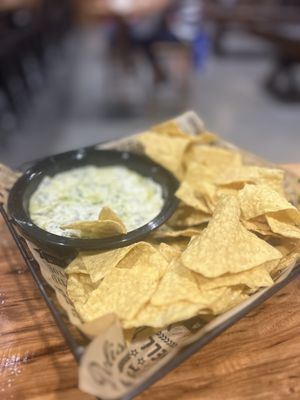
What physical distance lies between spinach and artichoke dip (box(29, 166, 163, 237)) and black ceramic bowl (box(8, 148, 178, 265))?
25 millimetres

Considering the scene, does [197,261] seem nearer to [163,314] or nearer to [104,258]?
[163,314]

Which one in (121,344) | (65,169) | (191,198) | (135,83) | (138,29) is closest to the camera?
(121,344)

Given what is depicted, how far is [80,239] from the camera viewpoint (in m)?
1.11

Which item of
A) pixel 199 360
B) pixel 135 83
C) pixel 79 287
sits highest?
pixel 79 287

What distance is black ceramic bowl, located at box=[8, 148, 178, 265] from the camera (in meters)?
1.10

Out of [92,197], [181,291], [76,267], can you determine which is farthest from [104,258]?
[92,197]

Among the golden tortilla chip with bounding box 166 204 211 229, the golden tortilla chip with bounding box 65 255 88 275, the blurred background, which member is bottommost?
the blurred background

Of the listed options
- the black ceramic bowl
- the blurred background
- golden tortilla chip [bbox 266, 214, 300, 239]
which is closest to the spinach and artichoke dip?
the black ceramic bowl

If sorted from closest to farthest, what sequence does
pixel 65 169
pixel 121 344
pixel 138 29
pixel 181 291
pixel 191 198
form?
1. pixel 121 344
2. pixel 181 291
3. pixel 191 198
4. pixel 65 169
5. pixel 138 29

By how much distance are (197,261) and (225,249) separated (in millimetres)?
85

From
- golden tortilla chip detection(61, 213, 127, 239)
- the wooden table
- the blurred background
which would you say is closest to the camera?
the wooden table

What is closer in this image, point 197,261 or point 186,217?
point 197,261

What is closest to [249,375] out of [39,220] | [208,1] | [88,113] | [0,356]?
[0,356]

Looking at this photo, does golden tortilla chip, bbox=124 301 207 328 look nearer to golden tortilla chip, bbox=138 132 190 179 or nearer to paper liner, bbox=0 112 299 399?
paper liner, bbox=0 112 299 399
